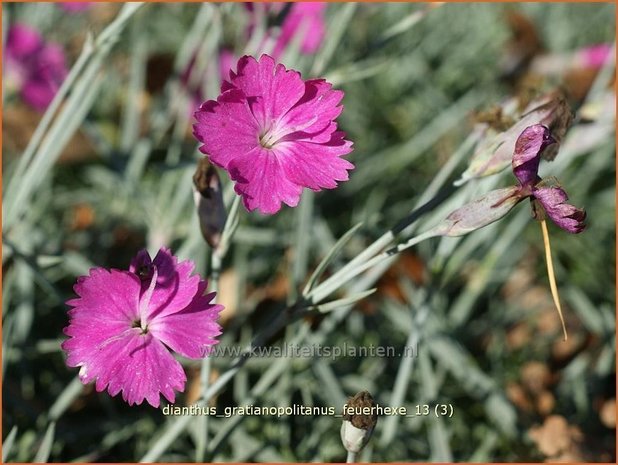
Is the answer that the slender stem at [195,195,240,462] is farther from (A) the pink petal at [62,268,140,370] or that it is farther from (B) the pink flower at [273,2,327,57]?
(B) the pink flower at [273,2,327,57]

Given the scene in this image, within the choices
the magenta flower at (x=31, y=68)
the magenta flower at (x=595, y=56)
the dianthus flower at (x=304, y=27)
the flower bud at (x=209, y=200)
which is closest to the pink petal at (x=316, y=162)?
the flower bud at (x=209, y=200)

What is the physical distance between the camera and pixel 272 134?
2.12 ft

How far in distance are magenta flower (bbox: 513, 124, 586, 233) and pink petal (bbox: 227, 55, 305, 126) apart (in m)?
0.20

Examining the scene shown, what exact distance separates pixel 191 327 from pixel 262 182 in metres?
0.15

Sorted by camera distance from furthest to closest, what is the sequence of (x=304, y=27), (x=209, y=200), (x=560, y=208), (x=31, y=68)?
1. (x=31, y=68)
2. (x=304, y=27)
3. (x=209, y=200)
4. (x=560, y=208)

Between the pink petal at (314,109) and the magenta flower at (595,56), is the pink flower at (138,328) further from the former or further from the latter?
the magenta flower at (595,56)

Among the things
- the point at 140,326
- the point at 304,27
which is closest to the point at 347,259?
the point at 304,27

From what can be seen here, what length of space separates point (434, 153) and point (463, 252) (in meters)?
0.55

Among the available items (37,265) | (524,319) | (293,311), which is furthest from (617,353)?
(37,265)

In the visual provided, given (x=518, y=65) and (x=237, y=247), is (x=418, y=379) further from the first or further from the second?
(x=518, y=65)

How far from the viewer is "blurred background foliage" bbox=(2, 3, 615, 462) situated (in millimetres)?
1005

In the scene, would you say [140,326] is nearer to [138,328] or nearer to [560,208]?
[138,328]

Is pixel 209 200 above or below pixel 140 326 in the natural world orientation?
above

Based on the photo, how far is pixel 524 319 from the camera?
132 centimetres
